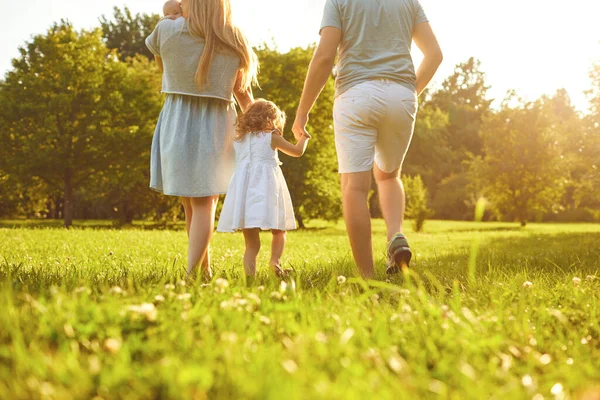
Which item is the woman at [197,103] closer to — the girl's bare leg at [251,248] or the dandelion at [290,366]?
the girl's bare leg at [251,248]

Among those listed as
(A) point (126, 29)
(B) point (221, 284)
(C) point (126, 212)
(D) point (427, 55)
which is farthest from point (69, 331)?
(A) point (126, 29)

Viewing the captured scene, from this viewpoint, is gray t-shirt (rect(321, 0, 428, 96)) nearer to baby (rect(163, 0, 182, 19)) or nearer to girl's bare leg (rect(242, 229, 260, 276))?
A: baby (rect(163, 0, 182, 19))

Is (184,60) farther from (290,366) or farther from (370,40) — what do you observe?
(290,366)

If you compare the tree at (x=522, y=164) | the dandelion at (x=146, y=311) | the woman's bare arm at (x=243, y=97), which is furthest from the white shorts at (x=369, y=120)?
the tree at (x=522, y=164)

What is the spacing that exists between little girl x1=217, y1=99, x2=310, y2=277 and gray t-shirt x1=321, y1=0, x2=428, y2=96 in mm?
738

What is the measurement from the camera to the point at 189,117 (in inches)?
159

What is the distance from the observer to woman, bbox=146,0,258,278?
397 centimetres

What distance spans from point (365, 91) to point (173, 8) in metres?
1.63

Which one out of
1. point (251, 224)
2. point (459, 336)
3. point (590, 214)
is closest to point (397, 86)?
point (251, 224)

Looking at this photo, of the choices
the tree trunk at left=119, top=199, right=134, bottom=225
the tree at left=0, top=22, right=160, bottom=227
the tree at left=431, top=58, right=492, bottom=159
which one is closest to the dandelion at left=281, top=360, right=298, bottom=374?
the tree at left=0, top=22, right=160, bottom=227

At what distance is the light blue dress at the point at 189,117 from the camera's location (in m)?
3.99

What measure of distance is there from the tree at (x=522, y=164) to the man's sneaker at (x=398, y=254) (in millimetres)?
28320

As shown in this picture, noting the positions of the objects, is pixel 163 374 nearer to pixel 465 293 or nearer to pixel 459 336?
pixel 459 336

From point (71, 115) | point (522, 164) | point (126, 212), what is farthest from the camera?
point (522, 164)
